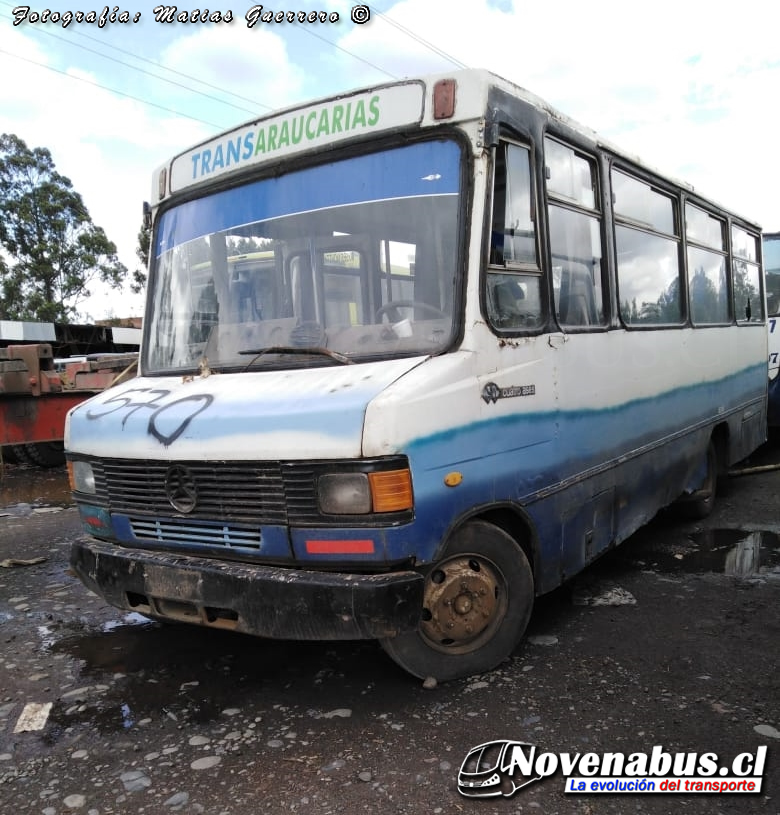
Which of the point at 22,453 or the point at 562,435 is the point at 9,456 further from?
the point at 562,435

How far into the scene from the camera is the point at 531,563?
12.0ft

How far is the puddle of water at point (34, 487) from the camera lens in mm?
8555

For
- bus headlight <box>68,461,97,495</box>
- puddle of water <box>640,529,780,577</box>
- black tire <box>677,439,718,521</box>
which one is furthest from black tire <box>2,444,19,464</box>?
puddle of water <box>640,529,780,577</box>

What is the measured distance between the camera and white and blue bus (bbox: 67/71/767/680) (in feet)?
9.59

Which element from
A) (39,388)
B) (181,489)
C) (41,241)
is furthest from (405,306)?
(41,241)

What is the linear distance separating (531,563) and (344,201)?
1.99 metres

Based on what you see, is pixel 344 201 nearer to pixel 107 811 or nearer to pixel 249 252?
pixel 249 252

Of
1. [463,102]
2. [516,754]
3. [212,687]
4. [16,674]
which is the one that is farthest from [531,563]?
[16,674]

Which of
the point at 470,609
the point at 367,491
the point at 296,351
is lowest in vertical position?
the point at 470,609

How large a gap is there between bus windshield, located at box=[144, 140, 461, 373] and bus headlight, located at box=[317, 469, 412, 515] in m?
0.62

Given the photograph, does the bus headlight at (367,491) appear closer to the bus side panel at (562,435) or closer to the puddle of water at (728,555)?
the bus side panel at (562,435)

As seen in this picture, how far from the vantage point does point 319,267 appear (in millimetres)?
3551

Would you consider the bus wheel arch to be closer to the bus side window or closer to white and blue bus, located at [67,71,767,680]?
white and blue bus, located at [67,71,767,680]

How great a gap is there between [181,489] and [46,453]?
8.53 metres
